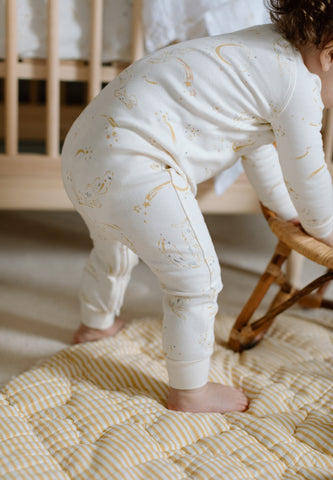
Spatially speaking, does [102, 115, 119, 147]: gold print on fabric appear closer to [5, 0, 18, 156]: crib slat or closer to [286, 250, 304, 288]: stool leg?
[5, 0, 18, 156]: crib slat

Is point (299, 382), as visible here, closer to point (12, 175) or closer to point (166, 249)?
point (166, 249)

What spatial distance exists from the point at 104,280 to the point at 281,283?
1.21 feet

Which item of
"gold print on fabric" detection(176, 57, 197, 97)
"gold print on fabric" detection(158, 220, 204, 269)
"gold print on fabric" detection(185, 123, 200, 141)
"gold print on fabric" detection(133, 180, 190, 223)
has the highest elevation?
"gold print on fabric" detection(176, 57, 197, 97)

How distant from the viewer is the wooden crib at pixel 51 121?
1217 millimetres

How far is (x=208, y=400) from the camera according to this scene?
3.10ft

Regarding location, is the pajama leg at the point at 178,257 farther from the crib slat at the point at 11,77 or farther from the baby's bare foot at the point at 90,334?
the crib slat at the point at 11,77

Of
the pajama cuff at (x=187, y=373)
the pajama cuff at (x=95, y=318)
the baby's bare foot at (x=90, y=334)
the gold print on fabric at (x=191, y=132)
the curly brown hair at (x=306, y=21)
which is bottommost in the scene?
the baby's bare foot at (x=90, y=334)

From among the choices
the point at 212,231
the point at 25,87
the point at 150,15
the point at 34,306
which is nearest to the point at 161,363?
the point at 34,306

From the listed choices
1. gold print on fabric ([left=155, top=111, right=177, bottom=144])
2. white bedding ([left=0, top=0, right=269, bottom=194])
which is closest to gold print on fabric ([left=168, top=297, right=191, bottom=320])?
gold print on fabric ([left=155, top=111, right=177, bottom=144])

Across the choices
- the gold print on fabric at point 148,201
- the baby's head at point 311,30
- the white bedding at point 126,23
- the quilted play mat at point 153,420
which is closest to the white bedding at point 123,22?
the white bedding at point 126,23

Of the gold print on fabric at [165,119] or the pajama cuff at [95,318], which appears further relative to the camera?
the pajama cuff at [95,318]

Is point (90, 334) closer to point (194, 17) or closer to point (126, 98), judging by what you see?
point (126, 98)

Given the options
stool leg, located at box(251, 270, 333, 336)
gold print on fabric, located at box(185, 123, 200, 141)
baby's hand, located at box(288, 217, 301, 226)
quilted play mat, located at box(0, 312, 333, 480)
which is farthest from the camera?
baby's hand, located at box(288, 217, 301, 226)

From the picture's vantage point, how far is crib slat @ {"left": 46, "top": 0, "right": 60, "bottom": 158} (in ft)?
3.94
